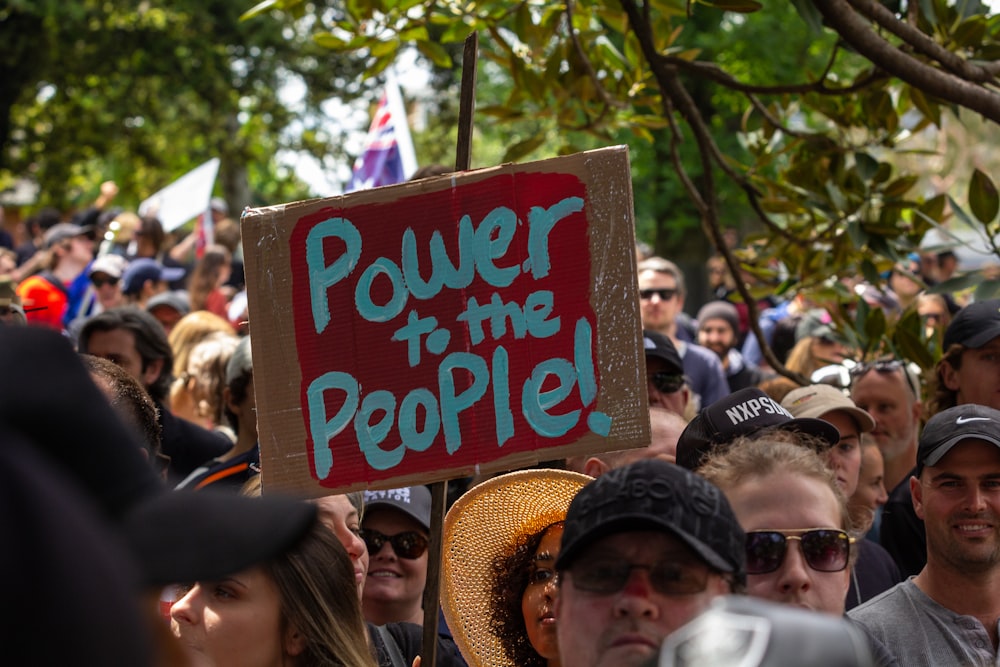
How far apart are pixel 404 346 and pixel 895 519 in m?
2.57

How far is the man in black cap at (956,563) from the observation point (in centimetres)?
362

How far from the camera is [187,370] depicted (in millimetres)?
6715

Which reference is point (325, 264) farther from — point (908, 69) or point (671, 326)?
point (671, 326)

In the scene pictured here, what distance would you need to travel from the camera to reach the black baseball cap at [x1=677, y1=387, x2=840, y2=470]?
3.55 meters

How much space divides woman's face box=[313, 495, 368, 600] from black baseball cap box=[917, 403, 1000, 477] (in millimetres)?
1676

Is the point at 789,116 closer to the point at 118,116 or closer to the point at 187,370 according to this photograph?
the point at 187,370

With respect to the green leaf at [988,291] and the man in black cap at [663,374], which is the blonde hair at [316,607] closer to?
the man in black cap at [663,374]

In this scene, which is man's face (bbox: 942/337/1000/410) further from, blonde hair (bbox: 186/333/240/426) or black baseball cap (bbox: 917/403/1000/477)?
blonde hair (bbox: 186/333/240/426)

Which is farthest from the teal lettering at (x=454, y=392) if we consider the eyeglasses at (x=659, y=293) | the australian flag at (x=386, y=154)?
the australian flag at (x=386, y=154)

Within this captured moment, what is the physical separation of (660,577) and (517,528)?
1.37 m

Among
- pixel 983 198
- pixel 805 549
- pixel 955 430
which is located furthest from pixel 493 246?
pixel 983 198

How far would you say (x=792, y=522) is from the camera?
2943 millimetres

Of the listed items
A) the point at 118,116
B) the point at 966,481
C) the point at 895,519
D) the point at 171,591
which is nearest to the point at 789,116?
the point at 895,519

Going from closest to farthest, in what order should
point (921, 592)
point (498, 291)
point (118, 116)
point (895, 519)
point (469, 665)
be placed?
point (498, 291) → point (469, 665) → point (921, 592) → point (895, 519) → point (118, 116)
